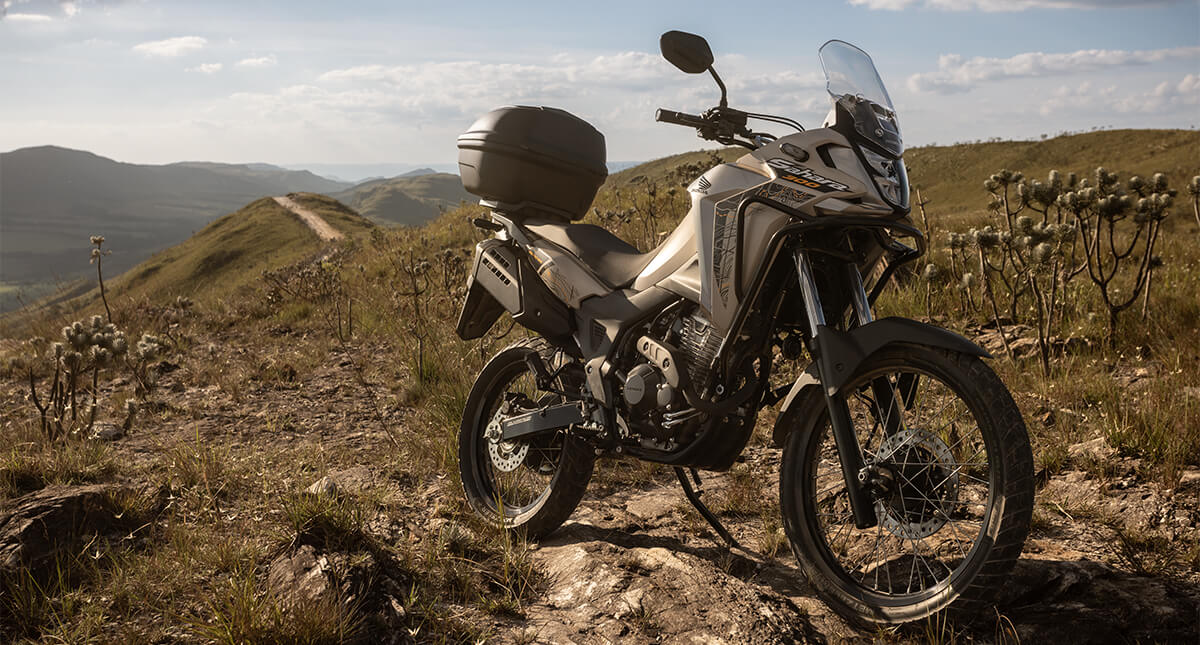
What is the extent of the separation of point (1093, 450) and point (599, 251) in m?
2.70

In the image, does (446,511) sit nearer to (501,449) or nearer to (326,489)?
(501,449)

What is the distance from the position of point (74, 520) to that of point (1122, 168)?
3205 cm

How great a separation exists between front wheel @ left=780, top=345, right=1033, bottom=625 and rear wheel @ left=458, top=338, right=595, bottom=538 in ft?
3.97

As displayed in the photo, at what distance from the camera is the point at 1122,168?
2689 centimetres

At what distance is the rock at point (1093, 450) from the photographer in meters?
3.79

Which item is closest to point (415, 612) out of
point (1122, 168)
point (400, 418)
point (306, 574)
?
point (306, 574)

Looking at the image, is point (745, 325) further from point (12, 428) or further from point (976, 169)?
point (976, 169)

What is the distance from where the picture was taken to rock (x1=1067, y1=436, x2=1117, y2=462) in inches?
149

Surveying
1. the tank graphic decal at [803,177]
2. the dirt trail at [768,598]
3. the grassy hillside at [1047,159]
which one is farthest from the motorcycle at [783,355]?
the grassy hillside at [1047,159]

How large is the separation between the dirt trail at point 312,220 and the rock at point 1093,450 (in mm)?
38753

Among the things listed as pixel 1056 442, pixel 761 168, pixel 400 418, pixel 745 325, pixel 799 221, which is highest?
pixel 761 168

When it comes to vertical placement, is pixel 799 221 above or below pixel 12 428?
above

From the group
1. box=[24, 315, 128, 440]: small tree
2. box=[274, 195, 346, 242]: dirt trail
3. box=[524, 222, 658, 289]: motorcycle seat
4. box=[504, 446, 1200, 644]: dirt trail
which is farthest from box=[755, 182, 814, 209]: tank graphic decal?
box=[274, 195, 346, 242]: dirt trail

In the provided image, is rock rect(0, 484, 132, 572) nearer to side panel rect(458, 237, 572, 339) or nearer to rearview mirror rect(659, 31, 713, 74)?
side panel rect(458, 237, 572, 339)
